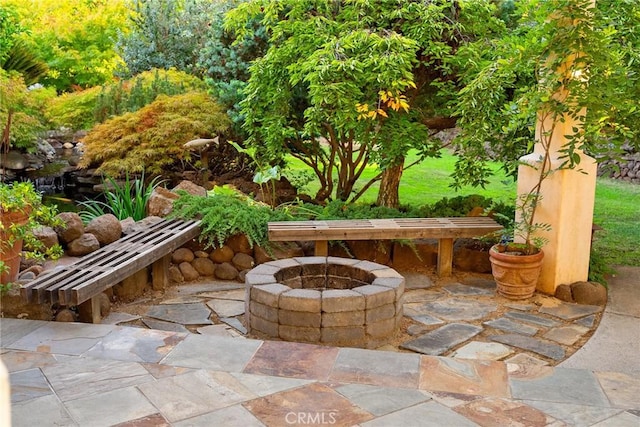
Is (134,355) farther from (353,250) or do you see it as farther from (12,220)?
(353,250)

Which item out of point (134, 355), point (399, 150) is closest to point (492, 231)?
point (399, 150)

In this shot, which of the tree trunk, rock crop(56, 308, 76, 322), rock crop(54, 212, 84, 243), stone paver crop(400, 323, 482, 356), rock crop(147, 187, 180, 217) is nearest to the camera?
stone paver crop(400, 323, 482, 356)

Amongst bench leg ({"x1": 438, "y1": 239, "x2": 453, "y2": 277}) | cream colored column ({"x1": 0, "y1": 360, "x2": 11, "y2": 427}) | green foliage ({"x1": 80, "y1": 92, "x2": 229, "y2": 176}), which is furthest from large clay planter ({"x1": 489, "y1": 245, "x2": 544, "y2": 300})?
green foliage ({"x1": 80, "y1": 92, "x2": 229, "y2": 176})

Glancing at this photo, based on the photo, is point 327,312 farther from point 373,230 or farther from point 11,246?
point 11,246

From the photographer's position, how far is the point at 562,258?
5.02 m

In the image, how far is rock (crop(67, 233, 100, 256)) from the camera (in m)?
5.16

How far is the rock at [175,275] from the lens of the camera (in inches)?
221

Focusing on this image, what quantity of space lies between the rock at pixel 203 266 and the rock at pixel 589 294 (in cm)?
315

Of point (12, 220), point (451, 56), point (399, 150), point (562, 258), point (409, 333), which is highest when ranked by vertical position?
point (451, 56)

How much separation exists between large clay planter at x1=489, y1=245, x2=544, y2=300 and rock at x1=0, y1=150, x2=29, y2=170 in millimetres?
9765

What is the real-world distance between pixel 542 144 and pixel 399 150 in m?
1.52

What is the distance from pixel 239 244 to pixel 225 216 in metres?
0.29

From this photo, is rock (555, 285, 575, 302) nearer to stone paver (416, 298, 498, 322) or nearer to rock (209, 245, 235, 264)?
stone paver (416, 298, 498, 322)

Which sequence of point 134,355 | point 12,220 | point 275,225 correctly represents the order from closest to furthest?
point 134,355, point 12,220, point 275,225
